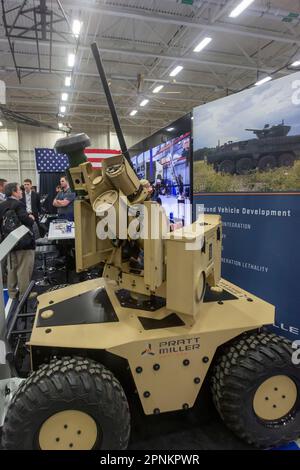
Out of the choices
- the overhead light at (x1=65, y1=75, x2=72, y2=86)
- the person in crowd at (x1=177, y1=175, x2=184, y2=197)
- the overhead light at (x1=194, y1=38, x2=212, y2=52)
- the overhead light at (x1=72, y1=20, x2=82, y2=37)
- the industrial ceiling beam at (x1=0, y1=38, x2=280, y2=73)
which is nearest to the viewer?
the person in crowd at (x1=177, y1=175, x2=184, y2=197)

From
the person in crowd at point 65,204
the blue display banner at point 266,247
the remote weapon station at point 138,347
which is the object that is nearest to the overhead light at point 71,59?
the person in crowd at point 65,204

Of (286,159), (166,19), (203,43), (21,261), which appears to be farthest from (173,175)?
(203,43)

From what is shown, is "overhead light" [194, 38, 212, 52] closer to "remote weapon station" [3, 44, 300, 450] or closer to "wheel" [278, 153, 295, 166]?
"wheel" [278, 153, 295, 166]

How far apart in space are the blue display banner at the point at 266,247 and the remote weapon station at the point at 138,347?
2.49ft

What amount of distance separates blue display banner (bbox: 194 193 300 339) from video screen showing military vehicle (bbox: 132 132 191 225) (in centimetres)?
107

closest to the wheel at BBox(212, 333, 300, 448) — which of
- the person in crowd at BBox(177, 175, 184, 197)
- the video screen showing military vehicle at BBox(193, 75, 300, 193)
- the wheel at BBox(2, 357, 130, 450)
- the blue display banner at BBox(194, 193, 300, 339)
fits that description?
the wheel at BBox(2, 357, 130, 450)

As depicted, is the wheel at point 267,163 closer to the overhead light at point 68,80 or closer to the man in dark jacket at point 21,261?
the man in dark jacket at point 21,261

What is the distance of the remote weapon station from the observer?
159 cm

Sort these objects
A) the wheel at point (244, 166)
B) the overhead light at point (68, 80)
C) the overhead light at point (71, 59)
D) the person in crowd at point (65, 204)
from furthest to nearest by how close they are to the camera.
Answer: the overhead light at point (68, 80) → the overhead light at point (71, 59) → the person in crowd at point (65, 204) → the wheel at point (244, 166)

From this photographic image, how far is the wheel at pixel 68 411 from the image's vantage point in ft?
5.05

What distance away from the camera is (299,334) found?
262cm

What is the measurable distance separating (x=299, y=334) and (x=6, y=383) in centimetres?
222
